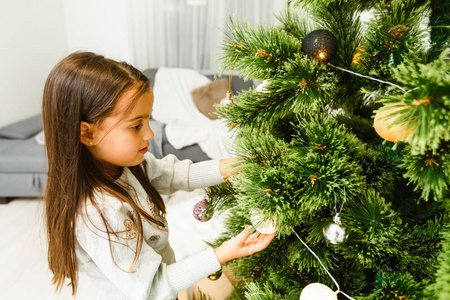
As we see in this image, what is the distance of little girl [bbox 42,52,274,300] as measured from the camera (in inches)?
23.9

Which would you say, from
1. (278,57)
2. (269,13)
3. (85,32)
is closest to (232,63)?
(278,57)

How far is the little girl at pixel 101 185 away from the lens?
0.61 m

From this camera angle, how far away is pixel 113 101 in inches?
25.0

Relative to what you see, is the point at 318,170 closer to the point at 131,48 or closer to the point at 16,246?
the point at 16,246

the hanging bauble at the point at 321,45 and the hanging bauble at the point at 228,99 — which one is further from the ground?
the hanging bauble at the point at 321,45

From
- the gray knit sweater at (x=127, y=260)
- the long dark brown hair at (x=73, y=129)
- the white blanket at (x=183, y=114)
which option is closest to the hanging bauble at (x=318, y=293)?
the gray knit sweater at (x=127, y=260)

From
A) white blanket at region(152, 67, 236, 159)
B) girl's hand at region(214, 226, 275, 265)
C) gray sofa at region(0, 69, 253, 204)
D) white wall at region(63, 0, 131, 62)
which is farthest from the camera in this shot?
white wall at region(63, 0, 131, 62)

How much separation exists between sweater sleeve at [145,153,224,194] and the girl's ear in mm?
190

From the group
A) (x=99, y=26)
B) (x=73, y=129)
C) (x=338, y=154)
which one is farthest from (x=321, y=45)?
(x=99, y=26)

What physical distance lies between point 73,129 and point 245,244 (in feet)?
1.45

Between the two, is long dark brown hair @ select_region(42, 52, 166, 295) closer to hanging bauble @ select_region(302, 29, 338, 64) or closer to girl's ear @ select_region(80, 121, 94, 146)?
girl's ear @ select_region(80, 121, 94, 146)

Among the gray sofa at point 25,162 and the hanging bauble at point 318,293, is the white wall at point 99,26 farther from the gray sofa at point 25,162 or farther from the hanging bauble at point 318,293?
the hanging bauble at point 318,293

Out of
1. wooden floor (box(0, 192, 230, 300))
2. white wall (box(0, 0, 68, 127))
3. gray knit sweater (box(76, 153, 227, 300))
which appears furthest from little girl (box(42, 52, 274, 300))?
white wall (box(0, 0, 68, 127))

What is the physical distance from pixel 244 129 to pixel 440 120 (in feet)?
0.91
